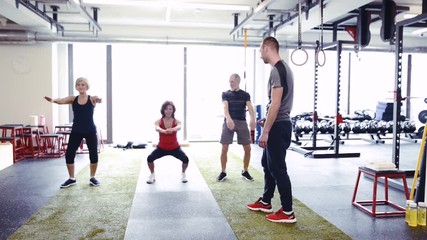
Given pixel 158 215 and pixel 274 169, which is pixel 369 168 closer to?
pixel 274 169

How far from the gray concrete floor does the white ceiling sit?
2.26 metres

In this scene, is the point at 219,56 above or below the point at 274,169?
above

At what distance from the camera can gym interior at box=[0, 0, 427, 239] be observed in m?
3.38

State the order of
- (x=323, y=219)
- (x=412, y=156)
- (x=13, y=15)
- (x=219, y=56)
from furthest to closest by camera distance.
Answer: (x=219, y=56), (x=412, y=156), (x=13, y=15), (x=323, y=219)

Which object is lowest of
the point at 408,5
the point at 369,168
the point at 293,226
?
the point at 293,226

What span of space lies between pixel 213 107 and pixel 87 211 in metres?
5.83

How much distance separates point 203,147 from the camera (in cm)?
759

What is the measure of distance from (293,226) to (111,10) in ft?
16.1

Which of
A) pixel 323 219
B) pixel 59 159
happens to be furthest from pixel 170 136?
pixel 59 159

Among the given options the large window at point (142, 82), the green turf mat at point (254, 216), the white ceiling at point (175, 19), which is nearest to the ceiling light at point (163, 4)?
the white ceiling at point (175, 19)

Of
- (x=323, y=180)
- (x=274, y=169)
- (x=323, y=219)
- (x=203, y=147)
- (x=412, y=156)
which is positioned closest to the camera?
(x=274, y=169)

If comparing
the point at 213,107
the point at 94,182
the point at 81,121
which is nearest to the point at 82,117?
the point at 81,121

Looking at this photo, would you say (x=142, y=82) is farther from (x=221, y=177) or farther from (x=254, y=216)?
(x=254, y=216)

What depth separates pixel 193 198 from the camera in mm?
3814
